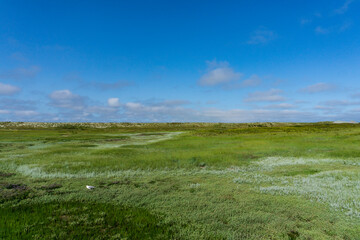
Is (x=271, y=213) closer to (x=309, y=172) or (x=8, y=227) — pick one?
(x=309, y=172)

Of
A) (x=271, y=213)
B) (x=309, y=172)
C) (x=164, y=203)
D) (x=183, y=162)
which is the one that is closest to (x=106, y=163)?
(x=183, y=162)

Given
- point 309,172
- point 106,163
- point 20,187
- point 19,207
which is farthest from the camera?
point 106,163

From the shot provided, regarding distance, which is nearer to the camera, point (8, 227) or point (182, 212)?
point (8, 227)

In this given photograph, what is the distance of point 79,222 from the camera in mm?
8344

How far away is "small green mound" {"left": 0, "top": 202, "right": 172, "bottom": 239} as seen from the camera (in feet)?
24.4

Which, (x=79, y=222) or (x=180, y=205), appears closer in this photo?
(x=79, y=222)

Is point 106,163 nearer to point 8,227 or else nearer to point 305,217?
point 8,227

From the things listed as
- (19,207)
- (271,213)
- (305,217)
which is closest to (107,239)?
(19,207)

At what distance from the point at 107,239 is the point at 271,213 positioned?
6.90 meters

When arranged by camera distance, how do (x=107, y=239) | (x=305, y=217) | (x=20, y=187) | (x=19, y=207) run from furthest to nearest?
(x=20, y=187) < (x=19, y=207) < (x=305, y=217) < (x=107, y=239)

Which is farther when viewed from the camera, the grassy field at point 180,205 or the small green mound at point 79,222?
the grassy field at point 180,205

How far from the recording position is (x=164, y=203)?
10242mm

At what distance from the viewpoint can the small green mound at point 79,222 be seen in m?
7.43

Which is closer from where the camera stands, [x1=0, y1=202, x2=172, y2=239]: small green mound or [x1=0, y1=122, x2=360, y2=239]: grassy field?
[x1=0, y1=202, x2=172, y2=239]: small green mound
